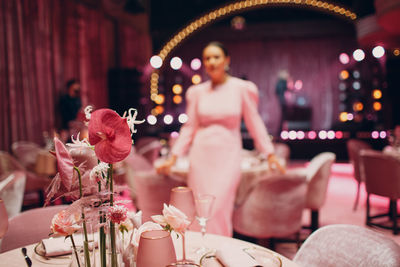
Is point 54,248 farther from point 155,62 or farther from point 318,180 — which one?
point 155,62

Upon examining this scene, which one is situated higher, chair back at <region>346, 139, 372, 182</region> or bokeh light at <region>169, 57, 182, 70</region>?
bokeh light at <region>169, 57, 182, 70</region>

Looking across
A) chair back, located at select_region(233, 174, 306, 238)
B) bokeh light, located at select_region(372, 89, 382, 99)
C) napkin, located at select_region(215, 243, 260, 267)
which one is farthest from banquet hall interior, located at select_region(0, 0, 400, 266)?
napkin, located at select_region(215, 243, 260, 267)

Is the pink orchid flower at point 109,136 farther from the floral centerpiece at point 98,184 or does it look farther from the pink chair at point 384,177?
the pink chair at point 384,177

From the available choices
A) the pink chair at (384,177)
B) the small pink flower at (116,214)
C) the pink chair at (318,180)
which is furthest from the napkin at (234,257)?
the pink chair at (384,177)

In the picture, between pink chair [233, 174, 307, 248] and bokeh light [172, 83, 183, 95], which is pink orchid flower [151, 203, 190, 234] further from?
bokeh light [172, 83, 183, 95]

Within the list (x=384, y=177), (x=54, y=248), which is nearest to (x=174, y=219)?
(x=54, y=248)

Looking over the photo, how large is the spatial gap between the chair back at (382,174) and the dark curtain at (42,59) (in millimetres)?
4785

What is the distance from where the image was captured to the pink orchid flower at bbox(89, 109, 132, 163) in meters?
0.79

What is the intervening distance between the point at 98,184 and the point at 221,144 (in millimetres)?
1613

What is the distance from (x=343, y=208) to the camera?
459 cm

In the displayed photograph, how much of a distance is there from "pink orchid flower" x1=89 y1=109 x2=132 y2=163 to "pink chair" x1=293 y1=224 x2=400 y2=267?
33.5 inches

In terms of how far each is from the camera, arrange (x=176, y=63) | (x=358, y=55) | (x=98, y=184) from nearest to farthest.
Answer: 1. (x=98, y=184)
2. (x=358, y=55)
3. (x=176, y=63)

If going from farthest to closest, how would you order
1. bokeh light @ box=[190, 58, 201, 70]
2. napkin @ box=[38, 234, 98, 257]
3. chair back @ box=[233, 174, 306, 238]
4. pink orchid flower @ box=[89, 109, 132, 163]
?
bokeh light @ box=[190, 58, 201, 70]
chair back @ box=[233, 174, 306, 238]
napkin @ box=[38, 234, 98, 257]
pink orchid flower @ box=[89, 109, 132, 163]

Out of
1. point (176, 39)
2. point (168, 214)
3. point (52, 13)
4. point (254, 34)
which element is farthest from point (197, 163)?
point (254, 34)
